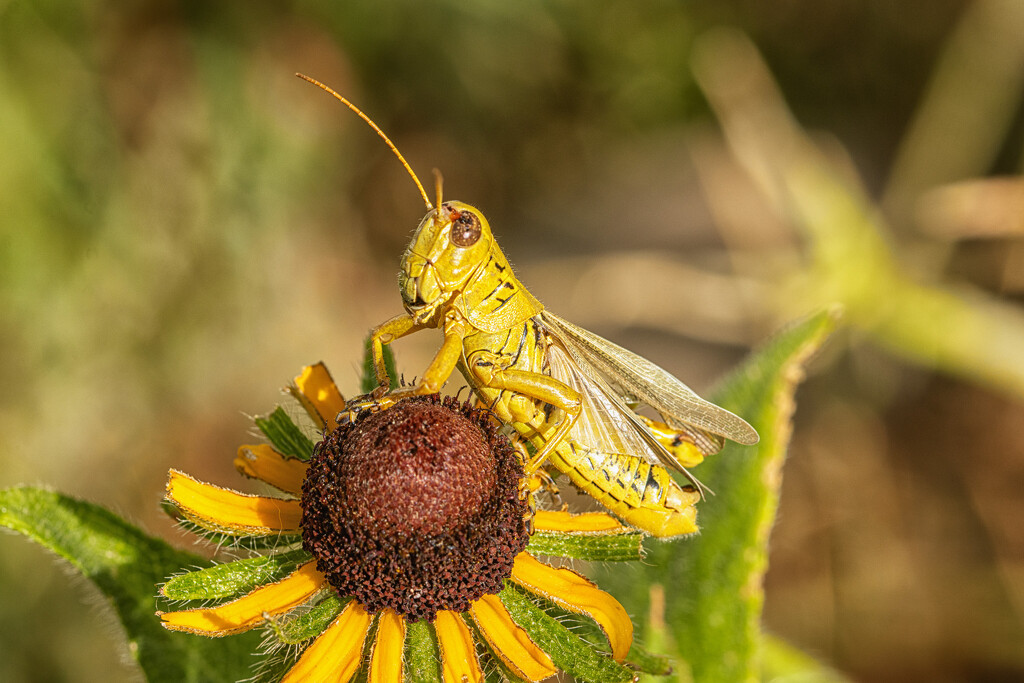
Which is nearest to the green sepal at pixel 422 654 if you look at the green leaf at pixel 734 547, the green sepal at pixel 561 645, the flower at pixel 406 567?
the flower at pixel 406 567

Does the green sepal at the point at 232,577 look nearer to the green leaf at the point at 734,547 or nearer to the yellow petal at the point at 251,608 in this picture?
the yellow petal at the point at 251,608

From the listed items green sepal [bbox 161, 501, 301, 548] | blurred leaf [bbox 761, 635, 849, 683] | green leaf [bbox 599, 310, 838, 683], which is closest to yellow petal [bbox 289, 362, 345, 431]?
green sepal [bbox 161, 501, 301, 548]

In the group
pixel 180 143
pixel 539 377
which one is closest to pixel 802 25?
pixel 180 143

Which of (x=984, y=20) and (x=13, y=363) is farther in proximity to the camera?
(x=984, y=20)

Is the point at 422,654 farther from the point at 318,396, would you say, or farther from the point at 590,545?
→ the point at 318,396

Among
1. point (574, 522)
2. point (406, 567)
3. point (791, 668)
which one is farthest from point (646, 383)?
point (791, 668)

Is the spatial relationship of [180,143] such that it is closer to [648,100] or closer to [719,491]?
[648,100]

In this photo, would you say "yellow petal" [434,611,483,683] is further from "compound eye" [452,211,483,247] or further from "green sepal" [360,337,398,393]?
"compound eye" [452,211,483,247]
